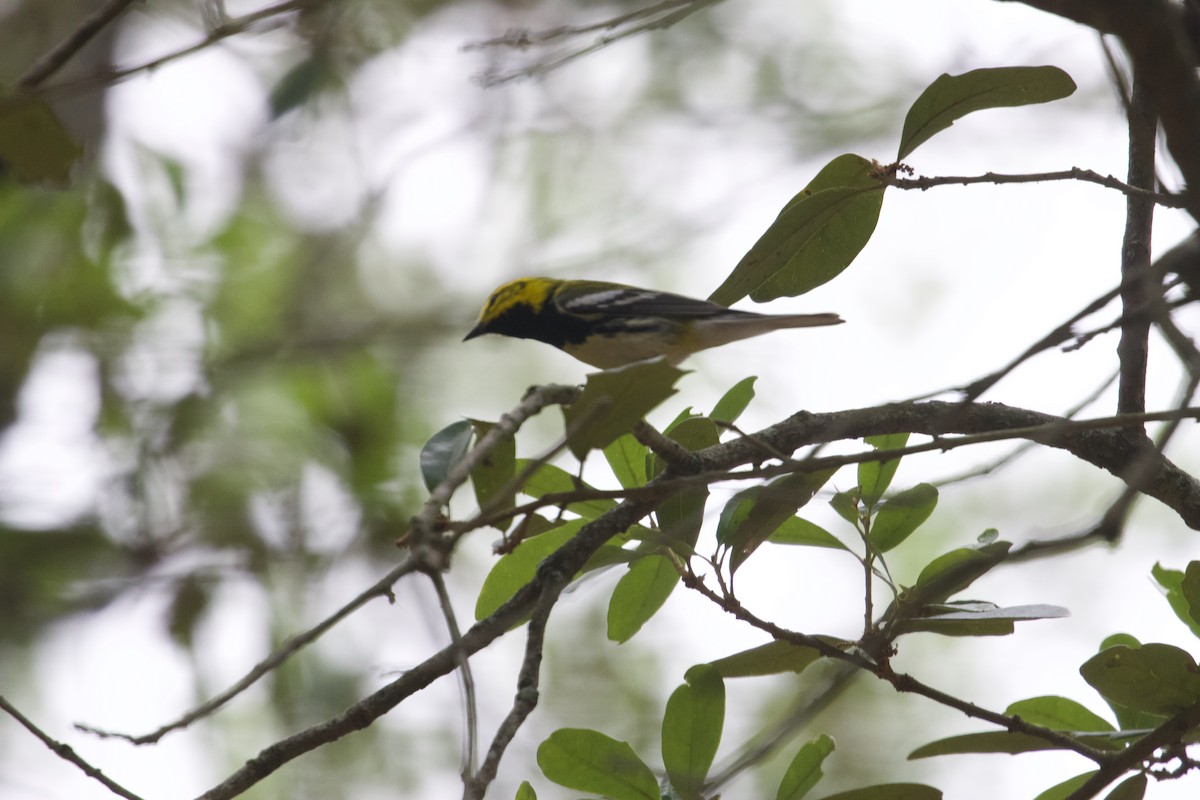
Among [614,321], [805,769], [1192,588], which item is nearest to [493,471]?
[805,769]

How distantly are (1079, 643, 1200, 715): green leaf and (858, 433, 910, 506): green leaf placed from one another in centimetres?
53

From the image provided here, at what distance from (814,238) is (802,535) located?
26.0 inches

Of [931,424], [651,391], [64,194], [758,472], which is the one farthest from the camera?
[64,194]

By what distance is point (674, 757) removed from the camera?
201cm

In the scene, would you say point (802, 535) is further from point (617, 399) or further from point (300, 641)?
point (300, 641)

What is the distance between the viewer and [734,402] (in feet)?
7.64

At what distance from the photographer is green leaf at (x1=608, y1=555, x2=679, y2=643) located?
230cm

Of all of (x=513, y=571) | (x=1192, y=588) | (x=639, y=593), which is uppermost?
(x=513, y=571)

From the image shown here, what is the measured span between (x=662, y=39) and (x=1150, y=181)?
23.0ft

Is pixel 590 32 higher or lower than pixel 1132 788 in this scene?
higher

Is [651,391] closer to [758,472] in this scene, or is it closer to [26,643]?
[758,472]

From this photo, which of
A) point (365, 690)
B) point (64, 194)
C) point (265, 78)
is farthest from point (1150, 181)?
point (265, 78)

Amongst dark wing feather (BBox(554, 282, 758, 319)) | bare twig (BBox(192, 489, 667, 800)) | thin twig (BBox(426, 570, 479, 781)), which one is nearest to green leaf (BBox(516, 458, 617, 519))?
bare twig (BBox(192, 489, 667, 800))

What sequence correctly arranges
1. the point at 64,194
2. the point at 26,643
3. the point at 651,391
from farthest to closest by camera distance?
the point at 26,643 → the point at 64,194 → the point at 651,391
